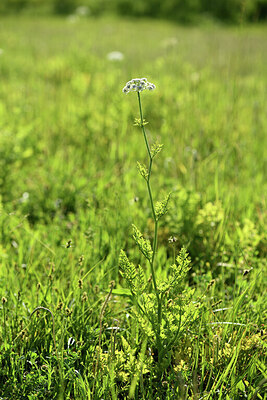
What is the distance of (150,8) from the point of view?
57.6ft

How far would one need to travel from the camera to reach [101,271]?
1741mm

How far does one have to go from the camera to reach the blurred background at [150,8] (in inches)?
657

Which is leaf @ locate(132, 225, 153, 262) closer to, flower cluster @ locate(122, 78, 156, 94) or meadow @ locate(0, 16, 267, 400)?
meadow @ locate(0, 16, 267, 400)

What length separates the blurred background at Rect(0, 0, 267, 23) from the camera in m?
16.7

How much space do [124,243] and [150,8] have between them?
1833cm

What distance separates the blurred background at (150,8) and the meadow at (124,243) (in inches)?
536

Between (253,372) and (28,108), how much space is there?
11.4 feet

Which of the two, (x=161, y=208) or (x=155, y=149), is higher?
(x=155, y=149)

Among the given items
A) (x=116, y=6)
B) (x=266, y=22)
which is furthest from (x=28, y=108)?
(x=116, y=6)

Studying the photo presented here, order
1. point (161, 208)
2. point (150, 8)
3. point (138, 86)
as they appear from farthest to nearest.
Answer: point (150, 8)
point (161, 208)
point (138, 86)

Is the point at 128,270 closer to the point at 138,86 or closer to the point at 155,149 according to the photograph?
the point at 155,149

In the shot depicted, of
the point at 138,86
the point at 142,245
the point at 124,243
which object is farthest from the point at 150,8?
the point at 142,245

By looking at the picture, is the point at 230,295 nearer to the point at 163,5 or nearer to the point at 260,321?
the point at 260,321

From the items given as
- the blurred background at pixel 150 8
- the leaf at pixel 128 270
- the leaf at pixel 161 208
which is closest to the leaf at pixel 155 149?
the leaf at pixel 161 208
